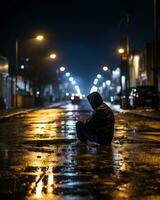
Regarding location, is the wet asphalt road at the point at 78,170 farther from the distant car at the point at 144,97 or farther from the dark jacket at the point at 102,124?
the distant car at the point at 144,97

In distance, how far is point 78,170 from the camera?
1332 centimetres

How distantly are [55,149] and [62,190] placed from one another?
7777mm

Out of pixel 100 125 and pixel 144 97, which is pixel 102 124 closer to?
pixel 100 125

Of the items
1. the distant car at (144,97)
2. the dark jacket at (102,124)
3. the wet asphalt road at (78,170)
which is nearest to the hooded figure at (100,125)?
the dark jacket at (102,124)

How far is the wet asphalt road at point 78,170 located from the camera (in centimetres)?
1043

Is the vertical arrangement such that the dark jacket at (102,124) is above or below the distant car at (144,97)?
below

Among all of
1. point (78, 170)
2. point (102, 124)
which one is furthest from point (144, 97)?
point (78, 170)

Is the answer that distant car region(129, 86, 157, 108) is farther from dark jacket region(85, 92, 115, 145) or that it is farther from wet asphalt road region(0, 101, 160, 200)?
dark jacket region(85, 92, 115, 145)

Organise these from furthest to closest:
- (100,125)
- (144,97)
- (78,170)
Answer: (144,97)
(100,125)
(78,170)

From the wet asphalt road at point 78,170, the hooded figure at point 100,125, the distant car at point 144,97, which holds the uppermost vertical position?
the distant car at point 144,97

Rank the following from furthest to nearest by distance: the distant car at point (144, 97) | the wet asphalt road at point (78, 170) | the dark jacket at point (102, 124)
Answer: the distant car at point (144, 97)
the dark jacket at point (102, 124)
the wet asphalt road at point (78, 170)

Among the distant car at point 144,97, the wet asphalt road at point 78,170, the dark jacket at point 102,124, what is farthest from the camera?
the distant car at point 144,97

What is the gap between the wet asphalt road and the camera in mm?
10430

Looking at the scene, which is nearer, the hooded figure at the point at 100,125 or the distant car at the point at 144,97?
the hooded figure at the point at 100,125
